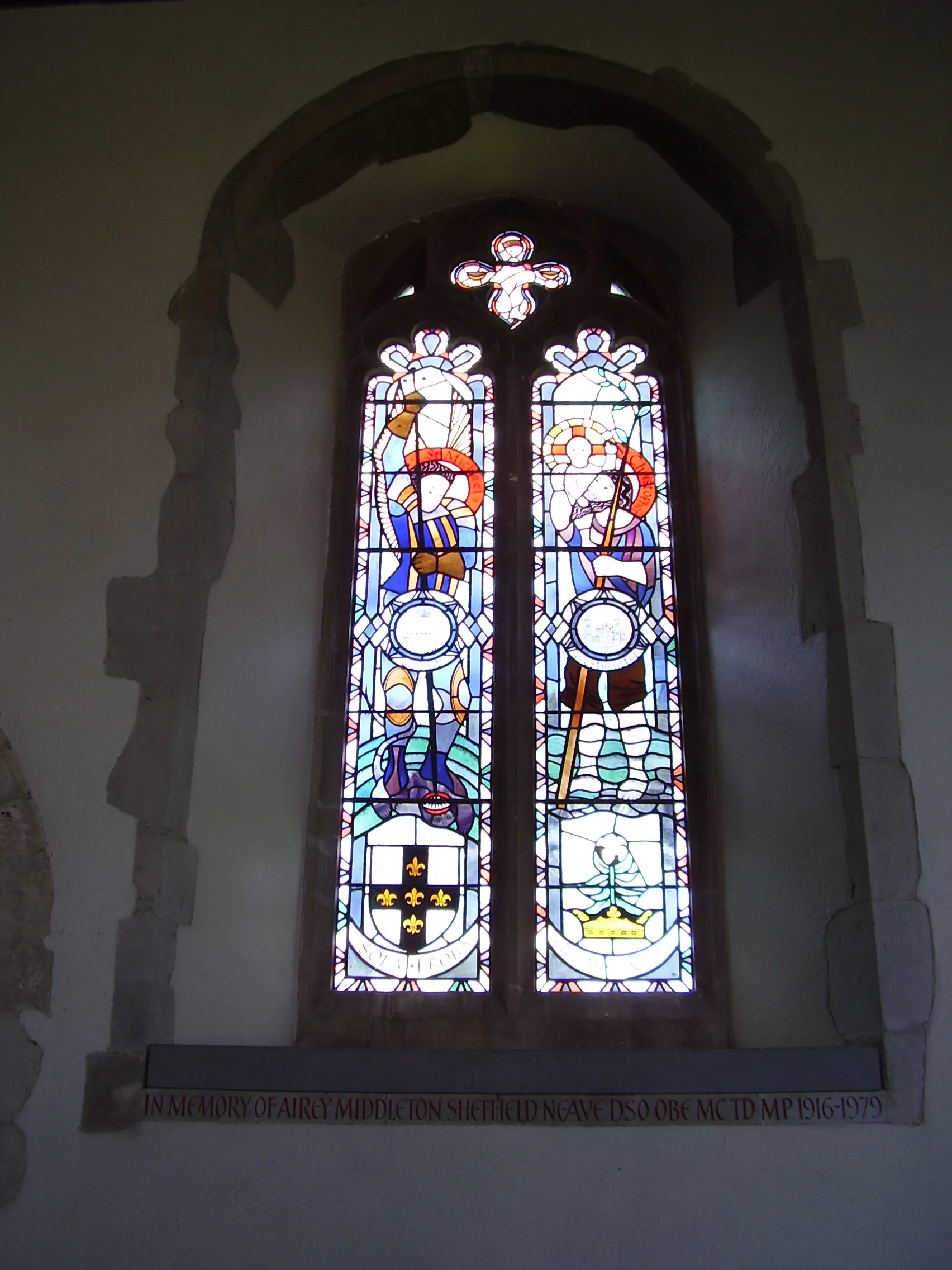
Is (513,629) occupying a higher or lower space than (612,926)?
higher

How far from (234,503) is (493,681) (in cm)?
94

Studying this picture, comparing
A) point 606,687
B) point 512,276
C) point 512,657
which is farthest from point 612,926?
point 512,276

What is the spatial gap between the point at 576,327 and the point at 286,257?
3.38 ft

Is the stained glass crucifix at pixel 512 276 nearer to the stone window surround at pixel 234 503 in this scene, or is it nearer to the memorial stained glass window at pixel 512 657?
the memorial stained glass window at pixel 512 657

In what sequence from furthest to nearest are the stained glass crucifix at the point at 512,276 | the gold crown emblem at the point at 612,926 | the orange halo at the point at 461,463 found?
the stained glass crucifix at the point at 512,276 → the orange halo at the point at 461,463 → the gold crown emblem at the point at 612,926

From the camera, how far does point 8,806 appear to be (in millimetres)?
2990

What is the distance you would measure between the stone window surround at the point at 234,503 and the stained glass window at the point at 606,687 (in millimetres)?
564

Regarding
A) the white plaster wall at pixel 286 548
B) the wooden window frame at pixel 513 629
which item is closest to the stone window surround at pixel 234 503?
the white plaster wall at pixel 286 548

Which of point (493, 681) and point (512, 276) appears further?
point (512, 276)

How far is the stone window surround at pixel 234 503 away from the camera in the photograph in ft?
9.37

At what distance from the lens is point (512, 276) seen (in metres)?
4.45

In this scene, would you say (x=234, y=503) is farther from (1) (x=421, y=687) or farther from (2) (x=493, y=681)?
(2) (x=493, y=681)

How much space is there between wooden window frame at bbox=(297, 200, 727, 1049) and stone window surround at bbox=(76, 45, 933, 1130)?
1.26ft

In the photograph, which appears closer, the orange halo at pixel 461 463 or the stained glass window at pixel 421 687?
the stained glass window at pixel 421 687
